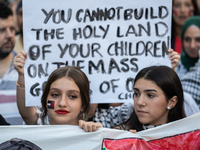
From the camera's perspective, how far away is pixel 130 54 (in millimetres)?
2693

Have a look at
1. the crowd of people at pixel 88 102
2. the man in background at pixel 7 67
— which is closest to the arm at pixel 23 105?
the crowd of people at pixel 88 102

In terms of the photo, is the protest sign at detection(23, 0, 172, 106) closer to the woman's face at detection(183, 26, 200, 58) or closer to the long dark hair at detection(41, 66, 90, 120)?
the long dark hair at detection(41, 66, 90, 120)

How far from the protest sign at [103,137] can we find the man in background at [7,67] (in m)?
0.98

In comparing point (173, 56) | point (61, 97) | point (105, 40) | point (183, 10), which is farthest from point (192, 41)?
point (61, 97)

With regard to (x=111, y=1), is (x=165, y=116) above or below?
below

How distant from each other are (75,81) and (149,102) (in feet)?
1.97

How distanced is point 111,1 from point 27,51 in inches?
33.0

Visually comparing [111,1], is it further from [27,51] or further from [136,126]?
[136,126]

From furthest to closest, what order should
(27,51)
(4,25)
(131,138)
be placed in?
(4,25), (27,51), (131,138)

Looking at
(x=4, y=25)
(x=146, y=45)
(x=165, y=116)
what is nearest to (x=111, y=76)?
(x=146, y=45)

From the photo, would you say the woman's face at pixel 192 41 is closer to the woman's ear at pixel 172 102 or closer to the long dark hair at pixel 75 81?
the woman's ear at pixel 172 102

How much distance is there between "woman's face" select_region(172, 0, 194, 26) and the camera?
4566 mm

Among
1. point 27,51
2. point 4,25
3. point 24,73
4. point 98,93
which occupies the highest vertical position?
point 4,25

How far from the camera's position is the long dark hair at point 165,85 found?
7.89 feet
